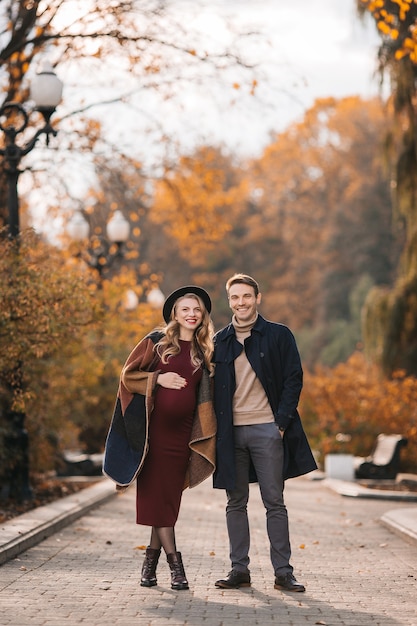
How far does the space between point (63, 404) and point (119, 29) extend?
5.79 m

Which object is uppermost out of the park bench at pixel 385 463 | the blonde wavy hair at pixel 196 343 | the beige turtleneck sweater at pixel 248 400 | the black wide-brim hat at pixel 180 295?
the black wide-brim hat at pixel 180 295

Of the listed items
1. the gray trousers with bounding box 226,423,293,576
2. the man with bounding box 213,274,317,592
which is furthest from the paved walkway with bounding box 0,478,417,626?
the man with bounding box 213,274,317,592

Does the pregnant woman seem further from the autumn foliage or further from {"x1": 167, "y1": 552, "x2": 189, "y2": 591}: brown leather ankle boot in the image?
the autumn foliage

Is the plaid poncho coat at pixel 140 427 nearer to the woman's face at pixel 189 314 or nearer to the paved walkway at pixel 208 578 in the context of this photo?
the woman's face at pixel 189 314

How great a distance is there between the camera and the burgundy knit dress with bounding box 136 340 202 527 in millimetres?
7941

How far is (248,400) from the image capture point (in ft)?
26.4

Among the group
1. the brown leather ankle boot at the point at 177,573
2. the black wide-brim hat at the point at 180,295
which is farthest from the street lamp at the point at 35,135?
the brown leather ankle boot at the point at 177,573

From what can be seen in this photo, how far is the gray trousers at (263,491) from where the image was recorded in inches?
313

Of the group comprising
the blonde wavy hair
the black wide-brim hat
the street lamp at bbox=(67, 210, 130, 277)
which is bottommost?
the blonde wavy hair

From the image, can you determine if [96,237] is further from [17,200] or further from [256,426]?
[256,426]

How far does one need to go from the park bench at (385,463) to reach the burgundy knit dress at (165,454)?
12306 millimetres

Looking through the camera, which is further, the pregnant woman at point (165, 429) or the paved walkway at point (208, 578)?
the pregnant woman at point (165, 429)

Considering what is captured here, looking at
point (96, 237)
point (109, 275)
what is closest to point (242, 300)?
point (96, 237)

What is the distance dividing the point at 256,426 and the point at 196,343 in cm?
71
